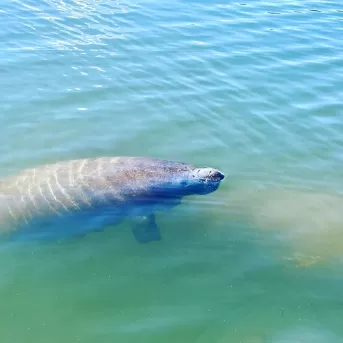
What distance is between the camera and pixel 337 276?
8648 millimetres

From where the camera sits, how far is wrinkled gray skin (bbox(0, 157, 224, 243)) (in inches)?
364

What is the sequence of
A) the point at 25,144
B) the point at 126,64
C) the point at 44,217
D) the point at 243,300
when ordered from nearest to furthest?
the point at 243,300 < the point at 44,217 < the point at 25,144 < the point at 126,64

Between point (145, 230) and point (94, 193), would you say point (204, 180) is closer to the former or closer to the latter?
point (145, 230)

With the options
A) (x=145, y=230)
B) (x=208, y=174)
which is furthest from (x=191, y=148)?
(x=145, y=230)

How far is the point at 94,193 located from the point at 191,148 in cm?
293

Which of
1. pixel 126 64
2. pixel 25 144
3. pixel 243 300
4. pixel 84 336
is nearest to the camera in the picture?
pixel 84 336

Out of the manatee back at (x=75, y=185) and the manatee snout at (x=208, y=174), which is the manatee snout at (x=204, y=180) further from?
the manatee back at (x=75, y=185)

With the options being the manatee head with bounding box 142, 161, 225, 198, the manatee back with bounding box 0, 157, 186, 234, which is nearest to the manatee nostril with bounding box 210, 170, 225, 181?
the manatee head with bounding box 142, 161, 225, 198

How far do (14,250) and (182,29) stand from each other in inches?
431

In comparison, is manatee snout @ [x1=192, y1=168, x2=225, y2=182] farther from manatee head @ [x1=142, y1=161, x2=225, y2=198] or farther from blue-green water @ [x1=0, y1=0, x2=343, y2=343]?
→ blue-green water @ [x1=0, y1=0, x2=343, y2=343]

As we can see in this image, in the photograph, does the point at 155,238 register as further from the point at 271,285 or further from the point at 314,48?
the point at 314,48

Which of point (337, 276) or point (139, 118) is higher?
point (139, 118)

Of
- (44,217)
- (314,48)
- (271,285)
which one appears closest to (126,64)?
(314,48)

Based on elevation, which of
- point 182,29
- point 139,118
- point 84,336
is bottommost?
point 84,336
